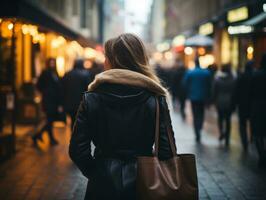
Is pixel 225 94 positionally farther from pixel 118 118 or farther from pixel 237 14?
pixel 237 14

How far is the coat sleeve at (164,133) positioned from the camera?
136 inches

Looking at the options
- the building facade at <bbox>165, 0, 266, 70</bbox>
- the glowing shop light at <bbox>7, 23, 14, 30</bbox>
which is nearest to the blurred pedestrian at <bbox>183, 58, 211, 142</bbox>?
the building facade at <bbox>165, 0, 266, 70</bbox>

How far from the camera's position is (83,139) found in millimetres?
3473

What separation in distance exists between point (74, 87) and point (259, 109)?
11.9ft

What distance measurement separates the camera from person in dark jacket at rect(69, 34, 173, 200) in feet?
11.4

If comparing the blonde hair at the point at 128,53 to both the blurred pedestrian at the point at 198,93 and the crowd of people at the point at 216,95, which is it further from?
the blurred pedestrian at the point at 198,93

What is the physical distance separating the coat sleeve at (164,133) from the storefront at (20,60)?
24.7 feet

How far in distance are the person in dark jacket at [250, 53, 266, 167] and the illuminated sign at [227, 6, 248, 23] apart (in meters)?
13.0

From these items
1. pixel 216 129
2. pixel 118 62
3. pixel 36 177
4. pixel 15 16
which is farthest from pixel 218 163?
pixel 118 62

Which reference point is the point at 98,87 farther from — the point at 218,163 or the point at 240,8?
the point at 240,8

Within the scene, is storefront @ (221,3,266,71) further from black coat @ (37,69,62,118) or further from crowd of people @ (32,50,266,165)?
black coat @ (37,69,62,118)

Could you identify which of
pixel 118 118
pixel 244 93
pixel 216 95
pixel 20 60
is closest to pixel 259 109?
pixel 244 93

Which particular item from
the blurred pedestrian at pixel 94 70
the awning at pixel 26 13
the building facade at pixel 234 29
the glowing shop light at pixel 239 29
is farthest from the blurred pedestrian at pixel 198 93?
the glowing shop light at pixel 239 29

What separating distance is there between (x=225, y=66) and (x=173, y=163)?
10118 millimetres
